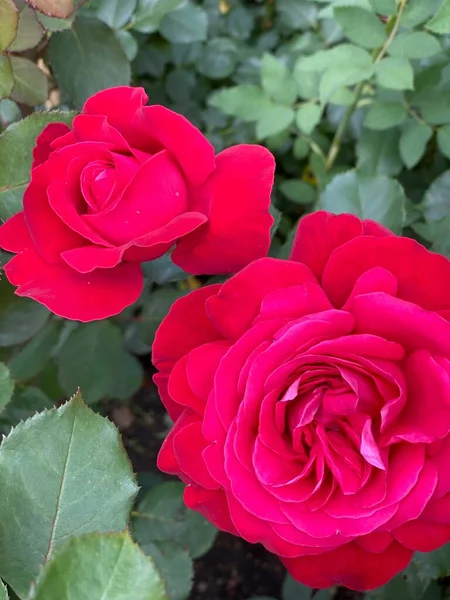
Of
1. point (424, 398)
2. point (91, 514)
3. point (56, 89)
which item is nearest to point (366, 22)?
point (56, 89)

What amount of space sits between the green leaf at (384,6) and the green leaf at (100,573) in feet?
2.10

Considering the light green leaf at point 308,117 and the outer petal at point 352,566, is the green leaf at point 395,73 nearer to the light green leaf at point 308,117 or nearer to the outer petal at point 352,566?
the light green leaf at point 308,117

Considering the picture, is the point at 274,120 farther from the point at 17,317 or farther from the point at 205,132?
the point at 17,317

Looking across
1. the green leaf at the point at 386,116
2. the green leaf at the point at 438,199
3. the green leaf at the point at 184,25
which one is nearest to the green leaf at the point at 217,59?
the green leaf at the point at 184,25

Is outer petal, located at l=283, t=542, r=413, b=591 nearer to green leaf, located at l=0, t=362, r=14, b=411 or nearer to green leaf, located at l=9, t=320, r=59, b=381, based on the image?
green leaf, located at l=0, t=362, r=14, b=411

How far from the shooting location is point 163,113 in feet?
1.46

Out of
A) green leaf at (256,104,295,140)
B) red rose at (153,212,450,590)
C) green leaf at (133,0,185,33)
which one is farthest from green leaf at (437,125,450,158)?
red rose at (153,212,450,590)

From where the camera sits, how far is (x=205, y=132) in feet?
4.05

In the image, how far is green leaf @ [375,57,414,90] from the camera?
74cm

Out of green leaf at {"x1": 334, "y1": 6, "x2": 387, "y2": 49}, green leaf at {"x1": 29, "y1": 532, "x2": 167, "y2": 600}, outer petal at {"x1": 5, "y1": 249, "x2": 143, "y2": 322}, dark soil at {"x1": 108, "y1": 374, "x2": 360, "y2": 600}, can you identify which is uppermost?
green leaf at {"x1": 334, "y1": 6, "x2": 387, "y2": 49}

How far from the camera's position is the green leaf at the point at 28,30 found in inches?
25.2

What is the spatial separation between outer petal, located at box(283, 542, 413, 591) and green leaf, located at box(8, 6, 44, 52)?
1.75 ft

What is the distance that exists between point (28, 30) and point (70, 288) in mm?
330

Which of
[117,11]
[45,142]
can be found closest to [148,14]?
[117,11]
